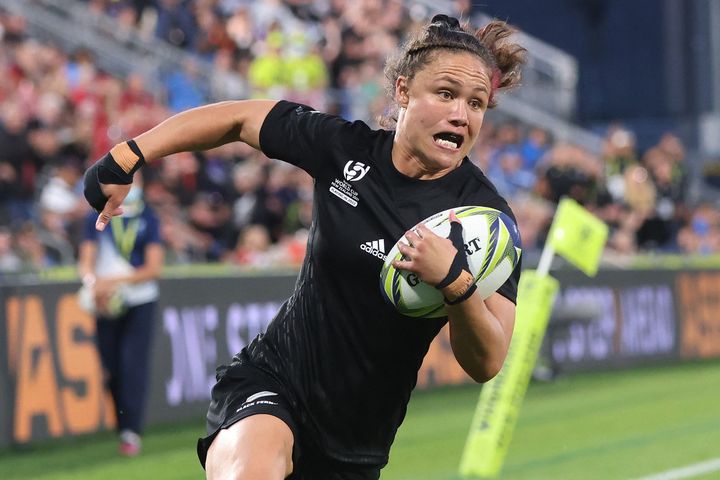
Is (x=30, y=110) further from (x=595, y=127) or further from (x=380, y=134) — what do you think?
(x=595, y=127)

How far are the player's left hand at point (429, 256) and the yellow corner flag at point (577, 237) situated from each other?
5.79 metres

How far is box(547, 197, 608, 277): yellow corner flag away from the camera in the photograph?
9.87 m

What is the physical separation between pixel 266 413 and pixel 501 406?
4.65m

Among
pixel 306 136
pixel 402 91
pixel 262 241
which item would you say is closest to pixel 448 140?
pixel 402 91

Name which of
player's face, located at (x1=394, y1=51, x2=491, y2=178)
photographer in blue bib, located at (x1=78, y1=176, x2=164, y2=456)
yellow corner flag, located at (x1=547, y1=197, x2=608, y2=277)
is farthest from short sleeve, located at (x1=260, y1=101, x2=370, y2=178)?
photographer in blue bib, located at (x1=78, y1=176, x2=164, y2=456)

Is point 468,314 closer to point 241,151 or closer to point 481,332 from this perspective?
point 481,332

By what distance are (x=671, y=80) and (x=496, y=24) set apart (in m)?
24.7

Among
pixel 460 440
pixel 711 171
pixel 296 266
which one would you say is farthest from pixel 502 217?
pixel 711 171

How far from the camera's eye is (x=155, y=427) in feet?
38.2

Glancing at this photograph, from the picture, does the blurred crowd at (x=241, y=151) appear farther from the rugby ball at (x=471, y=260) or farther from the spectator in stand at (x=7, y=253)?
the rugby ball at (x=471, y=260)

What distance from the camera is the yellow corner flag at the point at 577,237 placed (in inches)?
388

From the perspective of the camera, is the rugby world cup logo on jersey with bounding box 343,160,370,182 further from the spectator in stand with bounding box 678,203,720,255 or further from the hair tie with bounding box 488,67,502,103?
the spectator in stand with bounding box 678,203,720,255

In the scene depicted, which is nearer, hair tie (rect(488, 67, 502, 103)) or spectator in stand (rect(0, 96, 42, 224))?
hair tie (rect(488, 67, 502, 103))

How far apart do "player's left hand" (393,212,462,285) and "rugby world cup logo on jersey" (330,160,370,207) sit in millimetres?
654
